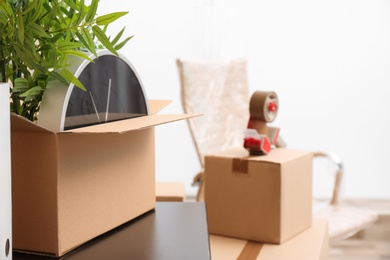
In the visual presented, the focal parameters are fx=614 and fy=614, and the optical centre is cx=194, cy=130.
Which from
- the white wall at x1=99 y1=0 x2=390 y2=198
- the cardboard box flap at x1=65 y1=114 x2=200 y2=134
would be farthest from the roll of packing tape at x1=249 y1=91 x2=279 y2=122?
the white wall at x1=99 y1=0 x2=390 y2=198

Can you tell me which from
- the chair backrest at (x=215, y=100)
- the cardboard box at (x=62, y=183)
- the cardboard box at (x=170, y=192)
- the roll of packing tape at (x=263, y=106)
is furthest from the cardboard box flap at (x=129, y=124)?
the chair backrest at (x=215, y=100)

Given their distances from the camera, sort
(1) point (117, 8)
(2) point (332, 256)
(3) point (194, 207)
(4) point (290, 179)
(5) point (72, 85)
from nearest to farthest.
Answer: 1. (5) point (72, 85)
2. (3) point (194, 207)
3. (4) point (290, 179)
4. (2) point (332, 256)
5. (1) point (117, 8)

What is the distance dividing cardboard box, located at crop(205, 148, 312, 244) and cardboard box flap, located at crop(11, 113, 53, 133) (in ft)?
3.04

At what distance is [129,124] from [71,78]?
125 millimetres

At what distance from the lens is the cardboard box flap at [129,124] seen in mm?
840

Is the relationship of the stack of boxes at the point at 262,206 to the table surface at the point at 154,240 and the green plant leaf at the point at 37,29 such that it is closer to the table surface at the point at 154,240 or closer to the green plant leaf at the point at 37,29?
the table surface at the point at 154,240

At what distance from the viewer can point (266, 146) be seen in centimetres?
176

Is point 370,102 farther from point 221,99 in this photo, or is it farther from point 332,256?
point 221,99

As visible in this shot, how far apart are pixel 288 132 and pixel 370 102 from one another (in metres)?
0.52

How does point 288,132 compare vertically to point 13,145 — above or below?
below

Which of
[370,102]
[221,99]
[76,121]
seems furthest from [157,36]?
[76,121]

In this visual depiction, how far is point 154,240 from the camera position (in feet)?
3.16

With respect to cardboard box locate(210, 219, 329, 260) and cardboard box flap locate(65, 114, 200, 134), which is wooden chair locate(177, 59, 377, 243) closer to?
cardboard box locate(210, 219, 329, 260)

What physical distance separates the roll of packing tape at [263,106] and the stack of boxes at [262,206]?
109 mm
